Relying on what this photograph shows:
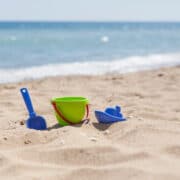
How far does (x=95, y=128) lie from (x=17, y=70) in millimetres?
5243

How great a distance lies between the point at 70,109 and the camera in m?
3.15

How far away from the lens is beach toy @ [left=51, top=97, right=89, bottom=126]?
3150 millimetres

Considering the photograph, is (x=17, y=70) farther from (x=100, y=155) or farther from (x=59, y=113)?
(x=100, y=155)

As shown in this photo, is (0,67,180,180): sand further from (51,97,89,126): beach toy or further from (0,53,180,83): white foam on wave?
(0,53,180,83): white foam on wave

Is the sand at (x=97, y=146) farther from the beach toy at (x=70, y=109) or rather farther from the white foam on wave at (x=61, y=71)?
the white foam on wave at (x=61, y=71)

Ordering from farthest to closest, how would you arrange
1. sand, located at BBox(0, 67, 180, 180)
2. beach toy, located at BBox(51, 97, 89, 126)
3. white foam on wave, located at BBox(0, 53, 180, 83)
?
white foam on wave, located at BBox(0, 53, 180, 83)
beach toy, located at BBox(51, 97, 89, 126)
sand, located at BBox(0, 67, 180, 180)

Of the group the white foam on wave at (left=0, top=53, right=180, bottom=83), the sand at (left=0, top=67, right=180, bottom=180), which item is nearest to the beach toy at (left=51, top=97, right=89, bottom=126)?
the sand at (left=0, top=67, right=180, bottom=180)

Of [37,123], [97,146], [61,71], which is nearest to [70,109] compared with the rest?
[37,123]

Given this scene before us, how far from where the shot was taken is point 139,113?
3492 mm

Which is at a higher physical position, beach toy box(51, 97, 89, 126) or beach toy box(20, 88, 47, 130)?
beach toy box(51, 97, 89, 126)

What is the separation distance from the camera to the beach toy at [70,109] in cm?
315

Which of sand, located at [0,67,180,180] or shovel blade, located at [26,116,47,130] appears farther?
shovel blade, located at [26,116,47,130]

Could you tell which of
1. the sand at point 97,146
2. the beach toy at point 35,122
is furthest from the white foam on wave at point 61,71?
the beach toy at point 35,122

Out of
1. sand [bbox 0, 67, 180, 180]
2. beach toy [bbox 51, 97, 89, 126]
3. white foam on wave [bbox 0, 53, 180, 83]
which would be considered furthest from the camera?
white foam on wave [bbox 0, 53, 180, 83]
